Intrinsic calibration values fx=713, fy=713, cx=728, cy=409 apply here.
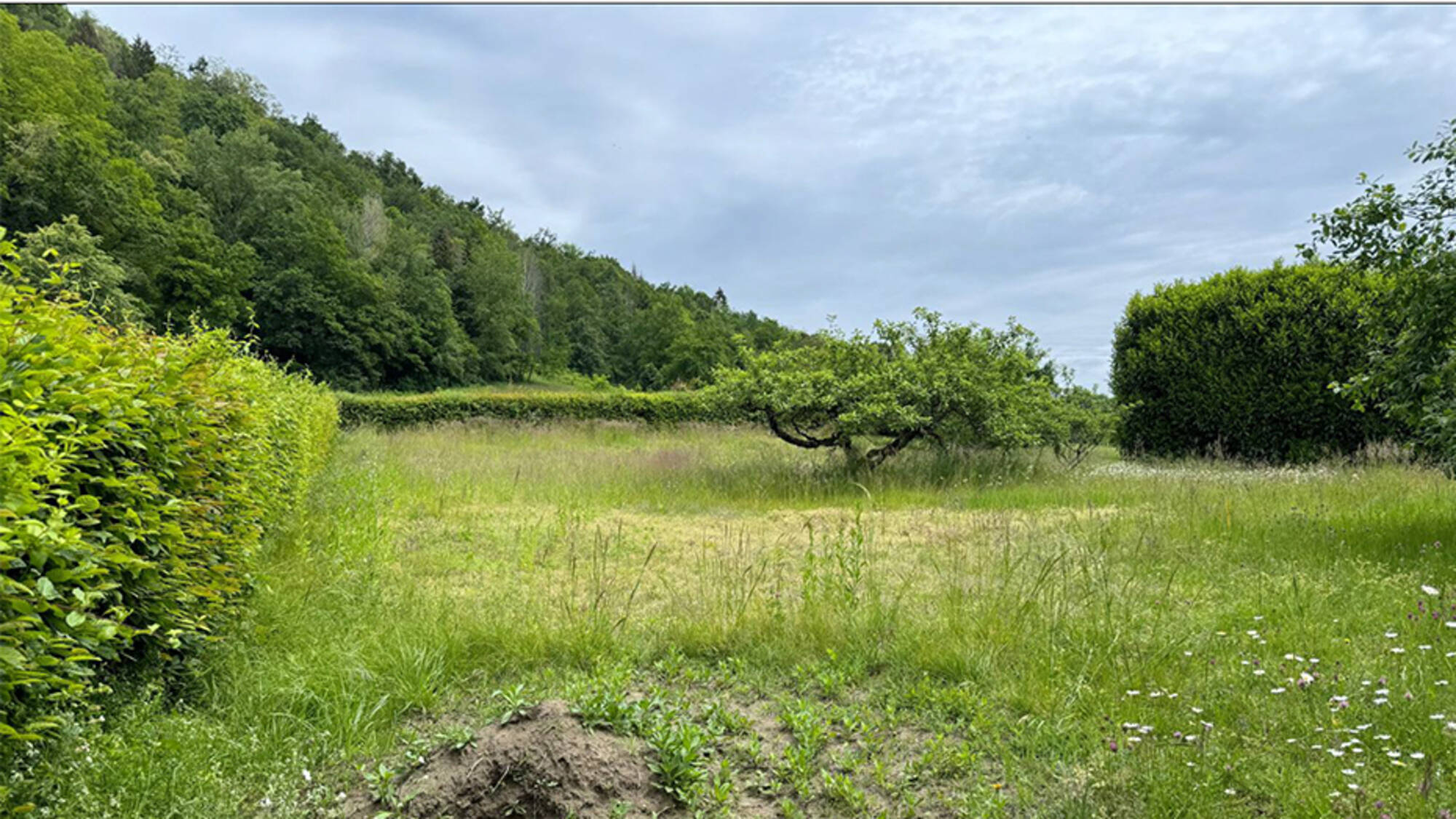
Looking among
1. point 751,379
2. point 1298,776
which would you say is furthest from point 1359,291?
point 1298,776

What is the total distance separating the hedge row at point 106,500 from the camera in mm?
1611

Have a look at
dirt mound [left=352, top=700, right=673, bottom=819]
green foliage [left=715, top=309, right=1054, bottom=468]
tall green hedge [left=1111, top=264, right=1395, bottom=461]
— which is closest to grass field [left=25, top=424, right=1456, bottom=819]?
dirt mound [left=352, top=700, right=673, bottom=819]

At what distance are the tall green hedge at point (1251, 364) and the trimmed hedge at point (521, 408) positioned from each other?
11309 mm

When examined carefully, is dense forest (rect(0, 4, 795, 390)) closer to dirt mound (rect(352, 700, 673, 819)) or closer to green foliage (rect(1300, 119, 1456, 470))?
green foliage (rect(1300, 119, 1456, 470))

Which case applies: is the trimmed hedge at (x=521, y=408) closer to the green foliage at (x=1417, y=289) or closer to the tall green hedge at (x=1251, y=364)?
the tall green hedge at (x=1251, y=364)

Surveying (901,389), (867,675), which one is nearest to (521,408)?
(901,389)

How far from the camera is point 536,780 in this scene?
245 centimetres

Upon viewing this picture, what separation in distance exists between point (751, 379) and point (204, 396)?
339 inches

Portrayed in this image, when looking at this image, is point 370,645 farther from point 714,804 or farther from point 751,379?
point 751,379

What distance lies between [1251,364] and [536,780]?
46.6 ft

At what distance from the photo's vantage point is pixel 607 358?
6406cm

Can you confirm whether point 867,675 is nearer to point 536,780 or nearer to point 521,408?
point 536,780

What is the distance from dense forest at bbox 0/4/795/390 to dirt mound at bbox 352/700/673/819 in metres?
15.4

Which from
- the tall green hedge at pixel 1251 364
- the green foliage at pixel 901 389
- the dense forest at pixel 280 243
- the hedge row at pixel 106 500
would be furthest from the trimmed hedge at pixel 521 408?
the hedge row at pixel 106 500
